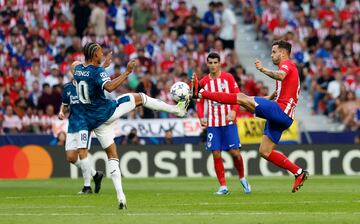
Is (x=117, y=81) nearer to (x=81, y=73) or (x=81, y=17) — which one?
(x=81, y=73)

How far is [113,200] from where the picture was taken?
1856 cm

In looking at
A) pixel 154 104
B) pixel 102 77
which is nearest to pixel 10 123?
pixel 154 104

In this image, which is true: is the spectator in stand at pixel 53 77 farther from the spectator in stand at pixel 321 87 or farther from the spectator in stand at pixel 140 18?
the spectator in stand at pixel 321 87

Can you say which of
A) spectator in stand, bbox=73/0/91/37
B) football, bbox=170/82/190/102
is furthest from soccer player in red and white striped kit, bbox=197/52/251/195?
spectator in stand, bbox=73/0/91/37

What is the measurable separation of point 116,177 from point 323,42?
844 inches

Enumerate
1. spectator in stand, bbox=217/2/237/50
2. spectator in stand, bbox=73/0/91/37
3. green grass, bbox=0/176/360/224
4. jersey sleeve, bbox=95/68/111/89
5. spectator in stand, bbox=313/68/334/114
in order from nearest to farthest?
green grass, bbox=0/176/360/224 < jersey sleeve, bbox=95/68/111/89 < spectator in stand, bbox=313/68/334/114 < spectator in stand, bbox=217/2/237/50 < spectator in stand, bbox=73/0/91/37

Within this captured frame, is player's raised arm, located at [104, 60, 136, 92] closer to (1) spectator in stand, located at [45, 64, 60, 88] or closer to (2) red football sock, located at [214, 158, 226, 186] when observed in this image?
(2) red football sock, located at [214, 158, 226, 186]

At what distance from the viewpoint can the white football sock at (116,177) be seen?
16156 mm

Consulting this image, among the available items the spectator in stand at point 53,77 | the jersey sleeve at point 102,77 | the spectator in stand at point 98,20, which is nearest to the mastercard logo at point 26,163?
the spectator in stand at point 53,77

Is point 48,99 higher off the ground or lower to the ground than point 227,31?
lower

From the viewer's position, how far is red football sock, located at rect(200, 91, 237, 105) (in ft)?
61.5

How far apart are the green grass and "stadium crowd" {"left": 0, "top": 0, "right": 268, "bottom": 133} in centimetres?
847

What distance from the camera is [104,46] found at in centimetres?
3547

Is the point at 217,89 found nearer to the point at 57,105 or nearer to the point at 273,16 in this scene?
the point at 57,105
